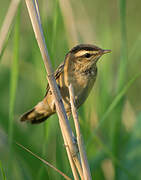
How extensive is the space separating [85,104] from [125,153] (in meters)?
0.61

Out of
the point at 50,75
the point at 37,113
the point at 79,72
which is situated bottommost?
the point at 37,113

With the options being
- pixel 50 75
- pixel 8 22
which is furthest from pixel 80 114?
pixel 8 22

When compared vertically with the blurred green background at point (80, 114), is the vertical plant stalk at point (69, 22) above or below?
above

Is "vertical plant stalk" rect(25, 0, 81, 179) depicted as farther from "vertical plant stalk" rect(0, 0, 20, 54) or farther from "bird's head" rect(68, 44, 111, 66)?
"bird's head" rect(68, 44, 111, 66)

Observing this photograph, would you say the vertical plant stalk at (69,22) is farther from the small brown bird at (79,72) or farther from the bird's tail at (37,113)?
the bird's tail at (37,113)

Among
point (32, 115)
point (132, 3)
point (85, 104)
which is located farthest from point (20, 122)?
point (132, 3)

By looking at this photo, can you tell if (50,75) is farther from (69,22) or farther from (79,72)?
(69,22)

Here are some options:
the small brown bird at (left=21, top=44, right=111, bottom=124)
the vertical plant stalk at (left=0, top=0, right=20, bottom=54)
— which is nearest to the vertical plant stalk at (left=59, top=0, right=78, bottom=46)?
the small brown bird at (left=21, top=44, right=111, bottom=124)

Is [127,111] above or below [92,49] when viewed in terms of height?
below

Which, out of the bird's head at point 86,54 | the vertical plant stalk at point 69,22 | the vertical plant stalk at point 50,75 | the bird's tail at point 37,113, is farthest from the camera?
the bird's tail at point 37,113

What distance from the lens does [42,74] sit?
11.2ft

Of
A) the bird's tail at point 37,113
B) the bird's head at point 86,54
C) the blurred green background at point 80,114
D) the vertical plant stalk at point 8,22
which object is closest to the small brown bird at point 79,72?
the bird's head at point 86,54

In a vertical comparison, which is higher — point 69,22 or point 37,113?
point 69,22

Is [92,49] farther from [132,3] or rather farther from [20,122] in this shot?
[132,3]
